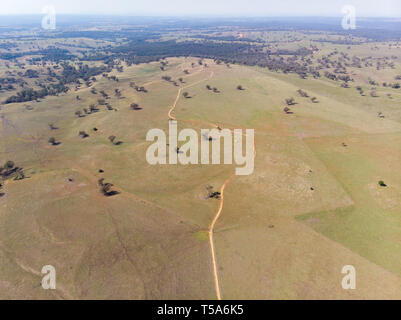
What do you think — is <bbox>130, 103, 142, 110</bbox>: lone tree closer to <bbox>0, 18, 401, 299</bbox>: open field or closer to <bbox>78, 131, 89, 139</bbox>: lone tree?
<bbox>0, 18, 401, 299</bbox>: open field

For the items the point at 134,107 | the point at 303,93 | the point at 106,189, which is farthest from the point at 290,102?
the point at 106,189

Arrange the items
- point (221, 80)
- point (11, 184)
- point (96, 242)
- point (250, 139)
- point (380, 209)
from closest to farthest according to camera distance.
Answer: point (96, 242)
point (380, 209)
point (11, 184)
point (250, 139)
point (221, 80)

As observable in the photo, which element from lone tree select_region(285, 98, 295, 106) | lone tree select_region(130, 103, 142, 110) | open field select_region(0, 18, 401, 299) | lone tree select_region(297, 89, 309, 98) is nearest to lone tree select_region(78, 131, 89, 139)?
open field select_region(0, 18, 401, 299)

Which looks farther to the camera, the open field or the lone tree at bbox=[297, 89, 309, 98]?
the lone tree at bbox=[297, 89, 309, 98]

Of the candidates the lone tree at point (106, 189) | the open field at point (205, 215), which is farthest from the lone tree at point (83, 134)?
the lone tree at point (106, 189)

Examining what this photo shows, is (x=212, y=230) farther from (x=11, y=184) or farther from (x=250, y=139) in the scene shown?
(x=11, y=184)

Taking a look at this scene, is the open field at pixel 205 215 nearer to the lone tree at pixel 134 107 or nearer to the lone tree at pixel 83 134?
the lone tree at pixel 83 134

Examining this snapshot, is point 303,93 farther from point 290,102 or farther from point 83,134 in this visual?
point 83,134
